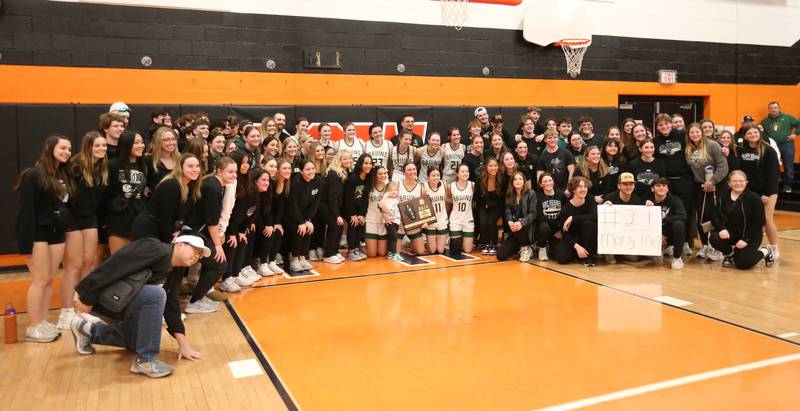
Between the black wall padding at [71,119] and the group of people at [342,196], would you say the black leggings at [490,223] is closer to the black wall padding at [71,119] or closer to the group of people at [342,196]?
the group of people at [342,196]

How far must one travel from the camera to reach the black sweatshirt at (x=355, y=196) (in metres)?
7.79

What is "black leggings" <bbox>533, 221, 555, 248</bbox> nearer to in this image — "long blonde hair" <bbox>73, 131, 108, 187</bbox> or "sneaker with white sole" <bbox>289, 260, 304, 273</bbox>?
"sneaker with white sole" <bbox>289, 260, 304, 273</bbox>

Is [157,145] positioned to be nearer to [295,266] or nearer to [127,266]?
[127,266]

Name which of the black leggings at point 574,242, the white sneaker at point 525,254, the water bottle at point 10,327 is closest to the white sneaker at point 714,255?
the black leggings at point 574,242

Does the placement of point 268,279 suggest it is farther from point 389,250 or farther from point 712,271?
point 712,271

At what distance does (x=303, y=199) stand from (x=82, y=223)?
2623 millimetres

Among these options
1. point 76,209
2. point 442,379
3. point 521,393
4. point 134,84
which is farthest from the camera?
point 134,84

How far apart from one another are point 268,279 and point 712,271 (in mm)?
5174

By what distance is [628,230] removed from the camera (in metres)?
7.26

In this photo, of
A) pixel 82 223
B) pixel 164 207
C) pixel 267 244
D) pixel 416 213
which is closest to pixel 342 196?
pixel 416 213

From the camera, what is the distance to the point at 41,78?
27.4 feet

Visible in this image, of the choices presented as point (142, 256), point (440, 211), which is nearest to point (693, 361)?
point (142, 256)

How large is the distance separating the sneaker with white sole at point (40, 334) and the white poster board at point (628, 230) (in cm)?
583

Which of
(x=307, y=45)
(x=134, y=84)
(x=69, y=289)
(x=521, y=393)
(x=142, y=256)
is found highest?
(x=307, y=45)
